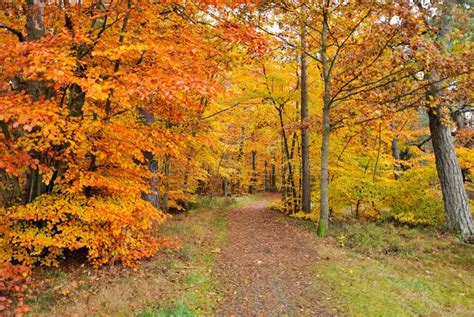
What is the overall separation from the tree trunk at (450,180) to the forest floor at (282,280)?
0.67m

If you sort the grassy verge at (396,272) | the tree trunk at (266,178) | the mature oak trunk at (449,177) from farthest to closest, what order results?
the tree trunk at (266,178) → the mature oak trunk at (449,177) → the grassy verge at (396,272)

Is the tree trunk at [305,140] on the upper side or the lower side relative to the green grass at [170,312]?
upper

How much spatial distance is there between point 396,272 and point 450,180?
4.82 m

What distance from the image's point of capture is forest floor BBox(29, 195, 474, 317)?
213 inches

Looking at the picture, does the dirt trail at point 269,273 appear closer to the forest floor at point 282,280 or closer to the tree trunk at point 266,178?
the forest floor at point 282,280

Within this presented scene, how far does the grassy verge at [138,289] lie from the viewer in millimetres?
5105

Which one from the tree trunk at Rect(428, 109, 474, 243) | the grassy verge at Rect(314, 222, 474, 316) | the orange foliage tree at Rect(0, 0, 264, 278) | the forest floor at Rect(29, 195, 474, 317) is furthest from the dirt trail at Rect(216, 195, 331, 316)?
the tree trunk at Rect(428, 109, 474, 243)

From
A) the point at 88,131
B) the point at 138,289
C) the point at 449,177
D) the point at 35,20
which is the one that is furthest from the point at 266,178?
the point at 35,20

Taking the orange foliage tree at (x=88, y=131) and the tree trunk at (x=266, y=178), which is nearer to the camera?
the orange foliage tree at (x=88, y=131)

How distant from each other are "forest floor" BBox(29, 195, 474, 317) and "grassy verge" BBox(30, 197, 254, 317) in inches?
0.7

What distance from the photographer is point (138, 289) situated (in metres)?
5.87

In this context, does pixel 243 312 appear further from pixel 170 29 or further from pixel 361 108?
pixel 361 108

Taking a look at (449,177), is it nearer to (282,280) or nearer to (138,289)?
(282,280)

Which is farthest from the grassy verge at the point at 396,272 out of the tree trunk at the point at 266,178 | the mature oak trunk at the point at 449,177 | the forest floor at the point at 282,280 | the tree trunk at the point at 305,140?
the tree trunk at the point at 266,178
